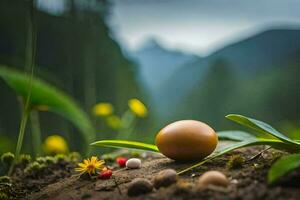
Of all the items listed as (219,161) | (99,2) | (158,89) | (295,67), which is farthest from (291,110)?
(219,161)

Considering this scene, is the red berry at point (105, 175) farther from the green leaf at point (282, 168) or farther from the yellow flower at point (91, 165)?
the green leaf at point (282, 168)

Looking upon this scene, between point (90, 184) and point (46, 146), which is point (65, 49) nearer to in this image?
point (46, 146)

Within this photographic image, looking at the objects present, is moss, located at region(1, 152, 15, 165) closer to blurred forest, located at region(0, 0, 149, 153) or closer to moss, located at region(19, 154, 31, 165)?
moss, located at region(19, 154, 31, 165)

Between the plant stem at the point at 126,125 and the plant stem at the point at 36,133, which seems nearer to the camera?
the plant stem at the point at 36,133

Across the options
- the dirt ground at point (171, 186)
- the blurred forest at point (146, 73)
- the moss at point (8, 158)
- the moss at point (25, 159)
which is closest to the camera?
the dirt ground at point (171, 186)

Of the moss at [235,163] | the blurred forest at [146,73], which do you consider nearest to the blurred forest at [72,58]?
the blurred forest at [146,73]

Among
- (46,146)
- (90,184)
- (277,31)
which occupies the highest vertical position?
(277,31)
